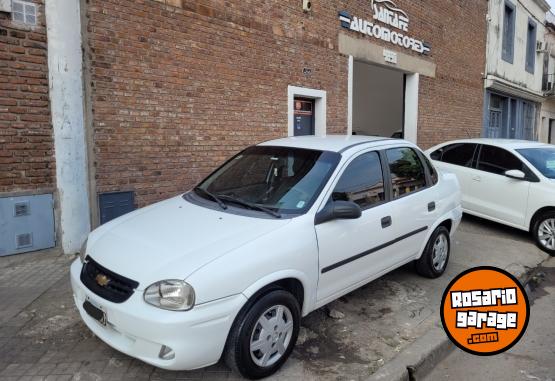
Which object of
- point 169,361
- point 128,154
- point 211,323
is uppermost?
point 128,154

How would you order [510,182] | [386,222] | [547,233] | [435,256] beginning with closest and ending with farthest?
[386,222] < [435,256] < [547,233] < [510,182]

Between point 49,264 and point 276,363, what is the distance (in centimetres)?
348

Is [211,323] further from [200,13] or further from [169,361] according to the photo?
[200,13]

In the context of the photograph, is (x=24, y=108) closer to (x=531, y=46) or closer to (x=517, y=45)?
(x=517, y=45)

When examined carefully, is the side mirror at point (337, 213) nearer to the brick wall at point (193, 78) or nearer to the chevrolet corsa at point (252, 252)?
the chevrolet corsa at point (252, 252)

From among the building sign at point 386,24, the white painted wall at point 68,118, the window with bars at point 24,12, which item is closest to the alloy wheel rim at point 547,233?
the building sign at point 386,24

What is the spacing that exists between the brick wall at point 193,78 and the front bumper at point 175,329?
359 centimetres

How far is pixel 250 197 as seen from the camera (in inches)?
143

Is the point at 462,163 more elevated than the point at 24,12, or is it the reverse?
the point at 24,12

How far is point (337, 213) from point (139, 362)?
1.80m

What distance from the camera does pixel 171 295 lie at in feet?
8.60

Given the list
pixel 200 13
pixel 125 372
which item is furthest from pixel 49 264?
pixel 200 13

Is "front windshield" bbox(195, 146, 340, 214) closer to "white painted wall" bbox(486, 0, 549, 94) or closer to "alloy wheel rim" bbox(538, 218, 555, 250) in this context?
"alloy wheel rim" bbox(538, 218, 555, 250)

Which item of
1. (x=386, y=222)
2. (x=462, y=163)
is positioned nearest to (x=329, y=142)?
(x=386, y=222)
